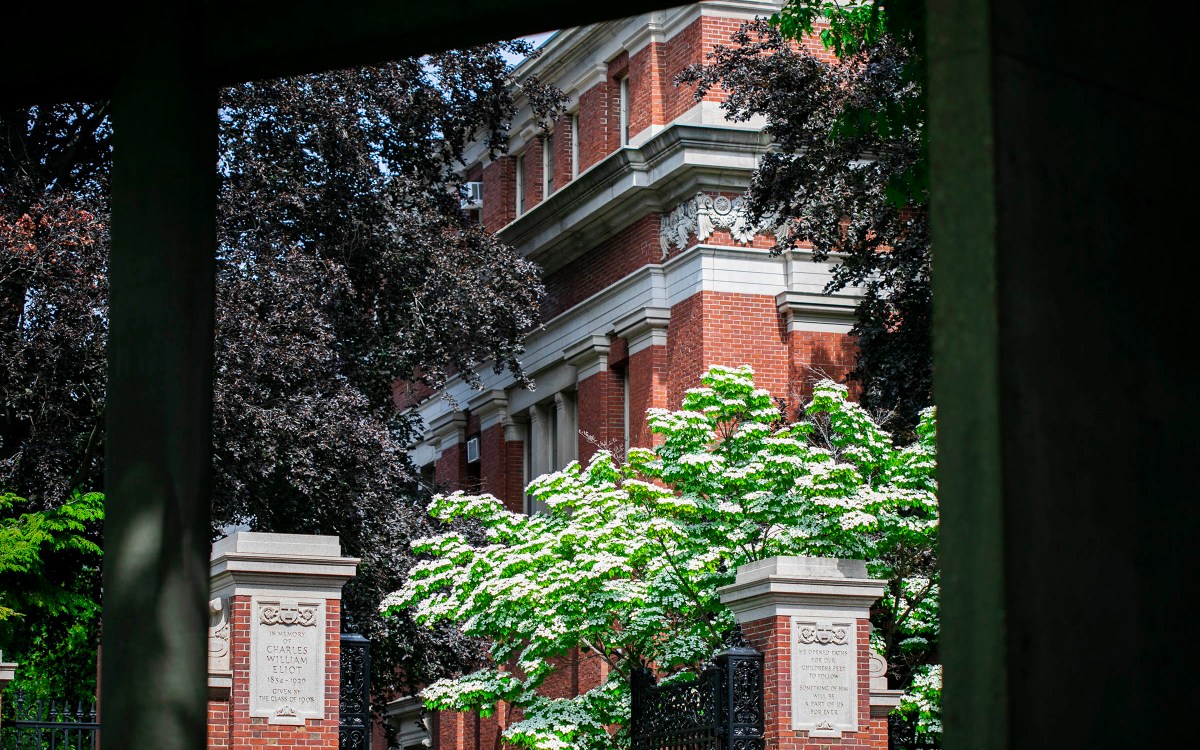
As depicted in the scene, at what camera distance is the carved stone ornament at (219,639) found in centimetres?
1520

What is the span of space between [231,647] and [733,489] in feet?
31.3

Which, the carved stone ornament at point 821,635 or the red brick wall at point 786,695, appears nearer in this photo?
the red brick wall at point 786,695

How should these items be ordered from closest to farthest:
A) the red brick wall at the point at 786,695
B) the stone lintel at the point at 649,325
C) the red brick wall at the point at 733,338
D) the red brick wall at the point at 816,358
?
the red brick wall at the point at 786,695, the red brick wall at the point at 733,338, the red brick wall at the point at 816,358, the stone lintel at the point at 649,325

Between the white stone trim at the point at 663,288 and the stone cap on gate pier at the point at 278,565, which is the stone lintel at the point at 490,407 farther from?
the stone cap on gate pier at the point at 278,565

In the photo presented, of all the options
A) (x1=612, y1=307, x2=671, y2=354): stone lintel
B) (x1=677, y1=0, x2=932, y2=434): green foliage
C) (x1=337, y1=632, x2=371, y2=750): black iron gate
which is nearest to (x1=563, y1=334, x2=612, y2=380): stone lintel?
(x1=612, y1=307, x2=671, y2=354): stone lintel

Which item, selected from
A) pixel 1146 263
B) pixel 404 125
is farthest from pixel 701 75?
pixel 1146 263

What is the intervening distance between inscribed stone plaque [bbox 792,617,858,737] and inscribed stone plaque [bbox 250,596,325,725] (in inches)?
165

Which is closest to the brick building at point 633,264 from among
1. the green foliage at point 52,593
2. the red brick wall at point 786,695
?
the green foliage at point 52,593

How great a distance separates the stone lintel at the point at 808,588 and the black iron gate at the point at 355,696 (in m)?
3.51

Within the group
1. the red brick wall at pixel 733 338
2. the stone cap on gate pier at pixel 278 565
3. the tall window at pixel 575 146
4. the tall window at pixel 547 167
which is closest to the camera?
the stone cap on gate pier at pixel 278 565

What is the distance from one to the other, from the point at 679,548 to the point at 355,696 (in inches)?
292

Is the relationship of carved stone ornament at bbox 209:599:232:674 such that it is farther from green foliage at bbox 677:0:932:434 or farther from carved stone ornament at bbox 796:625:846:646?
green foliage at bbox 677:0:932:434

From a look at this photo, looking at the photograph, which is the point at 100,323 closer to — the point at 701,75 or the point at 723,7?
the point at 701,75

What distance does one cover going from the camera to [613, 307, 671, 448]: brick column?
3161 cm
